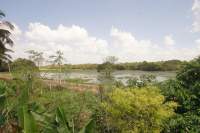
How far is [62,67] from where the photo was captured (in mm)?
26750

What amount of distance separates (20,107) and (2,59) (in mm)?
26388

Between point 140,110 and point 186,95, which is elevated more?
point 186,95

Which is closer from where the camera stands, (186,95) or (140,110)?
(140,110)

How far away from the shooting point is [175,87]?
27.5 feet

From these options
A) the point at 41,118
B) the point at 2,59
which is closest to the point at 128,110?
the point at 41,118

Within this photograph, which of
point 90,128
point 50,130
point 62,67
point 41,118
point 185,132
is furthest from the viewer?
point 62,67

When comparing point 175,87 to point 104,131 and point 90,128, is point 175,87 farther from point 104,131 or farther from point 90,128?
point 90,128

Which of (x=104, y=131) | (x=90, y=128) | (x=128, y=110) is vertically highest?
(x=90, y=128)

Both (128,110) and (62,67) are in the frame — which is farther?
(62,67)

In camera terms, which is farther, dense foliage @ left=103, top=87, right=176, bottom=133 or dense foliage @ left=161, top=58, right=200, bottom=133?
dense foliage @ left=161, top=58, right=200, bottom=133

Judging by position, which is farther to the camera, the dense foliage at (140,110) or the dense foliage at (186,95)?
the dense foliage at (186,95)

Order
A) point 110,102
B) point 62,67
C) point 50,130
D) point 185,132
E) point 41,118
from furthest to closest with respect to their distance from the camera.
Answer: point 62,67
point 110,102
point 185,132
point 41,118
point 50,130

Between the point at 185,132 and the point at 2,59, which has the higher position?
the point at 2,59

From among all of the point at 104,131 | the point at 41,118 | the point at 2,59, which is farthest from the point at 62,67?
the point at 41,118
